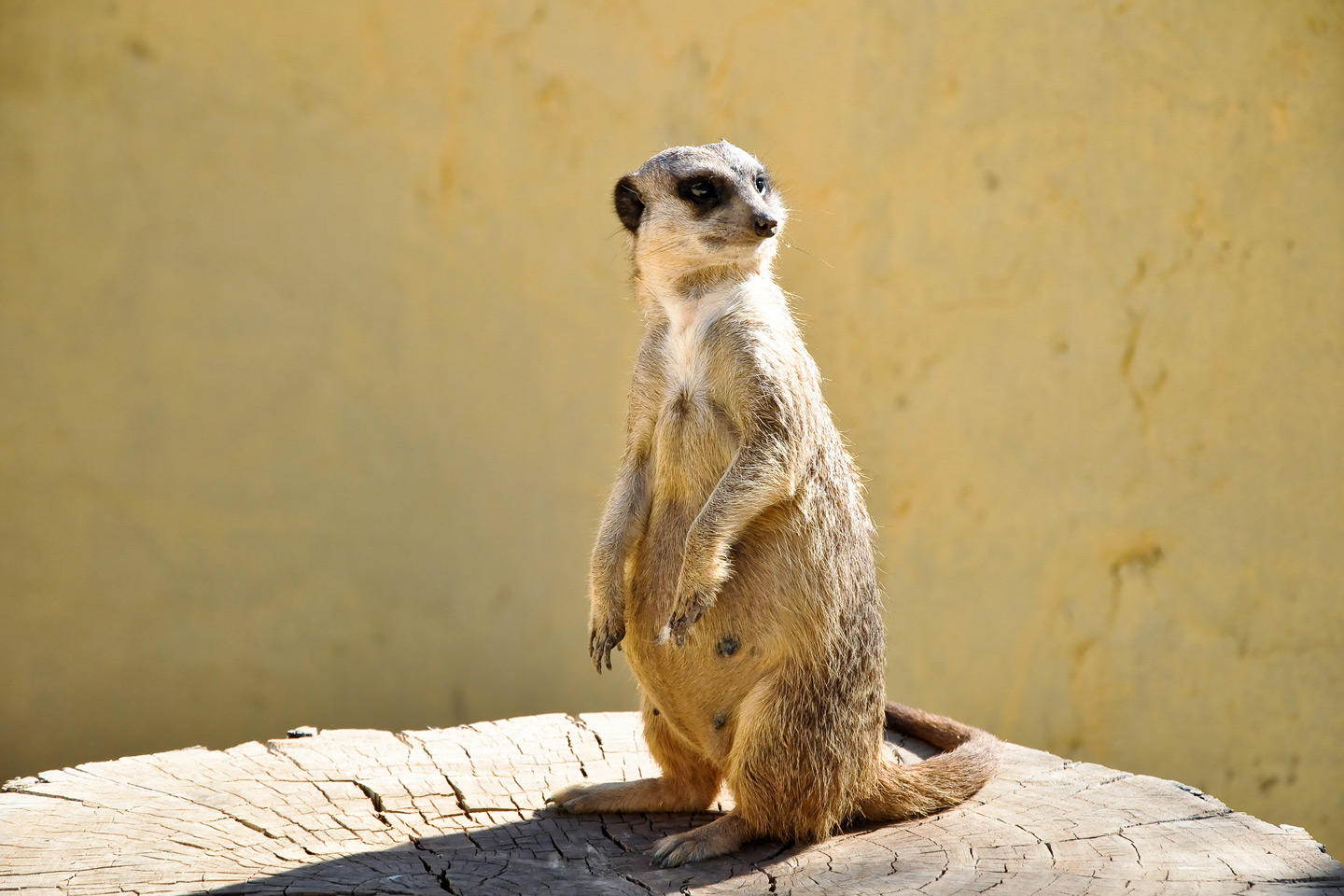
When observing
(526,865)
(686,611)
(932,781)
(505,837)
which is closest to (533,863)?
(526,865)

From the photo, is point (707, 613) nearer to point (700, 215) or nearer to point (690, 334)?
point (690, 334)

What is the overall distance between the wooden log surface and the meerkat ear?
1420 mm

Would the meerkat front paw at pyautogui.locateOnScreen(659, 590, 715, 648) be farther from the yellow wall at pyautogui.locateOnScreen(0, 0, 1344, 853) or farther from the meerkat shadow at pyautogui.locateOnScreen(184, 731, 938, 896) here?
the yellow wall at pyautogui.locateOnScreen(0, 0, 1344, 853)

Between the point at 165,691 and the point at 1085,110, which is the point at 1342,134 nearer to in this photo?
the point at 1085,110

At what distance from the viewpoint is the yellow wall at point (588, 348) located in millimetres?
4520

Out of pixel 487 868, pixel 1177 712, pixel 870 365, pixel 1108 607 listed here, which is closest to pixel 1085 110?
pixel 870 365

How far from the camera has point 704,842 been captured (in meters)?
2.64

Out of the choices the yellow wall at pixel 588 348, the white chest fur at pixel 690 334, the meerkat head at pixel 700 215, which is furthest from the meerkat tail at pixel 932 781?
the yellow wall at pixel 588 348

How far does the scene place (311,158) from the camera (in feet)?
15.4

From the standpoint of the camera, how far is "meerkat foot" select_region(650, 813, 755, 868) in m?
2.61

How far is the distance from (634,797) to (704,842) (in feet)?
1.26

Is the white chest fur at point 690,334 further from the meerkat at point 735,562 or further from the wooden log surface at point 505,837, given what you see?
the wooden log surface at point 505,837

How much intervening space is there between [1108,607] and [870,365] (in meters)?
1.53

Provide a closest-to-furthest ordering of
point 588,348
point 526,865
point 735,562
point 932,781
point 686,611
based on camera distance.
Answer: point 526,865 < point 686,611 < point 735,562 < point 932,781 < point 588,348
